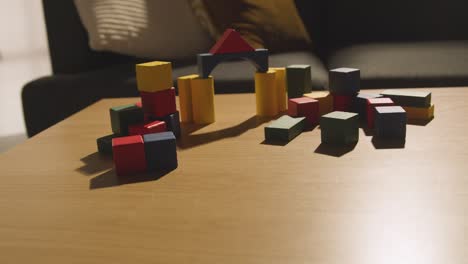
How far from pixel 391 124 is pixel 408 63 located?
0.79 metres

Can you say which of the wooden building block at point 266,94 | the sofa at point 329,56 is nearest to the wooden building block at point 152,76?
the wooden building block at point 266,94

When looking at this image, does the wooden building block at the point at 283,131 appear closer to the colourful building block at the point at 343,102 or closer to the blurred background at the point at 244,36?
the colourful building block at the point at 343,102

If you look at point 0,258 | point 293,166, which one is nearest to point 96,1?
point 293,166

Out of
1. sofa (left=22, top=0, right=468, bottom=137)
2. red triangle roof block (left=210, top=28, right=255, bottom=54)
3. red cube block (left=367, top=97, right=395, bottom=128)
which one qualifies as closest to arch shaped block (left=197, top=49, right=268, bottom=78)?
red triangle roof block (left=210, top=28, right=255, bottom=54)

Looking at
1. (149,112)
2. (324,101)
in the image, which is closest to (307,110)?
(324,101)

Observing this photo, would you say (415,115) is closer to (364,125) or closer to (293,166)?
(364,125)

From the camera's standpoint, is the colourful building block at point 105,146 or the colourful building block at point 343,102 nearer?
the colourful building block at point 105,146

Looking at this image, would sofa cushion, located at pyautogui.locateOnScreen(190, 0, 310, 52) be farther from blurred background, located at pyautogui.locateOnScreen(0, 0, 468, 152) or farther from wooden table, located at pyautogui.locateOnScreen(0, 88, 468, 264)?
wooden table, located at pyautogui.locateOnScreen(0, 88, 468, 264)

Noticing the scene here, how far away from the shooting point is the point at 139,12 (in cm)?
171

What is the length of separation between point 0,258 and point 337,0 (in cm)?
180

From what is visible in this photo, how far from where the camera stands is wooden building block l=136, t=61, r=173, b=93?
2.80 feet

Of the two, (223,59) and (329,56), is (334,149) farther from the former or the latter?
(329,56)

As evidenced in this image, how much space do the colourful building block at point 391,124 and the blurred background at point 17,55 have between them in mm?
2101

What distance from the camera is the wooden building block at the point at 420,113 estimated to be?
91 centimetres
